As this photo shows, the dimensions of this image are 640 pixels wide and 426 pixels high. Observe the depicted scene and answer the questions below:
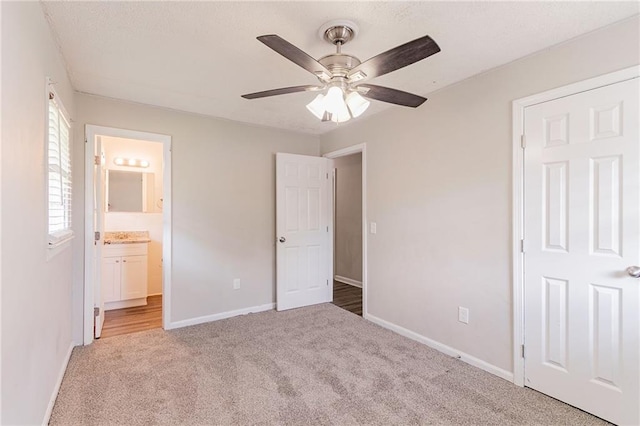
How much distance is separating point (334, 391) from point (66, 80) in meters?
3.17

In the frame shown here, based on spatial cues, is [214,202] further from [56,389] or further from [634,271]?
[634,271]

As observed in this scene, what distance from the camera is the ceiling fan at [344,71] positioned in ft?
4.87

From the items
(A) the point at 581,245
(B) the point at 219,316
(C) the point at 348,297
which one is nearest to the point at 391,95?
(A) the point at 581,245

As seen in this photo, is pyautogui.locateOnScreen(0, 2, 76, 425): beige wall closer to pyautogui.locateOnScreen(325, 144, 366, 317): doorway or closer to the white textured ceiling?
the white textured ceiling

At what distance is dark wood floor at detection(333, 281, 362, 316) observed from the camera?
417 cm

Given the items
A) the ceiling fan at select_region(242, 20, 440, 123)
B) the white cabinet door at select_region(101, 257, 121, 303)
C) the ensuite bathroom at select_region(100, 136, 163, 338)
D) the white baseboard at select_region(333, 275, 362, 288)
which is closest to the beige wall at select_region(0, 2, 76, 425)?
the ceiling fan at select_region(242, 20, 440, 123)

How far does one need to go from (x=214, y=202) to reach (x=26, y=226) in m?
2.19

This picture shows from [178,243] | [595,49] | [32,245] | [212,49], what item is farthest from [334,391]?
[595,49]

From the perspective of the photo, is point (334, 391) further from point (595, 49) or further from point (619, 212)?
point (595, 49)

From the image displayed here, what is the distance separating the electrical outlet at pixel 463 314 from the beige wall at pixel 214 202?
2299mm

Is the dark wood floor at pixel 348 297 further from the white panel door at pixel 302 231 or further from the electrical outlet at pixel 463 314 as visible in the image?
the electrical outlet at pixel 463 314

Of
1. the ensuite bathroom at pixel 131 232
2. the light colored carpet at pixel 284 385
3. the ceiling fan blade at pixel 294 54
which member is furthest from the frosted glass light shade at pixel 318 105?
the ensuite bathroom at pixel 131 232

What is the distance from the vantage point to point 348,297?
184 inches

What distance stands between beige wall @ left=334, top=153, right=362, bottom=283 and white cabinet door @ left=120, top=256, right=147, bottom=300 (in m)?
3.18
